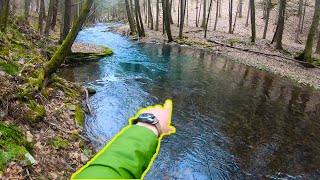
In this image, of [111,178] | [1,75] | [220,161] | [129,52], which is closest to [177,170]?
[220,161]

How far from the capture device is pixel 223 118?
361 inches

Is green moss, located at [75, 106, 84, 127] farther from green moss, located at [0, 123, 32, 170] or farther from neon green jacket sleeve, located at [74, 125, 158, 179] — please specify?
neon green jacket sleeve, located at [74, 125, 158, 179]

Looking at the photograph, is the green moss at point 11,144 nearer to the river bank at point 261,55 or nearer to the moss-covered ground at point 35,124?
the moss-covered ground at point 35,124

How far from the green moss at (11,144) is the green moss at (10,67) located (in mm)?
2104

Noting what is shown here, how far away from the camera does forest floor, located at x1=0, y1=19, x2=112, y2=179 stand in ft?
14.0

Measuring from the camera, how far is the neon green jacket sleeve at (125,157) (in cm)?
112

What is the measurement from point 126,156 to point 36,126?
495 cm

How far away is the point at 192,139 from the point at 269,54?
1516 centimetres

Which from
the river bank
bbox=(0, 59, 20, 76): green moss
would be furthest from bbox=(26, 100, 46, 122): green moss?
the river bank

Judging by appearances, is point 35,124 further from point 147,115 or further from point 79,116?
point 147,115

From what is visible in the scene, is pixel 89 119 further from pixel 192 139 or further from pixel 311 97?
pixel 311 97

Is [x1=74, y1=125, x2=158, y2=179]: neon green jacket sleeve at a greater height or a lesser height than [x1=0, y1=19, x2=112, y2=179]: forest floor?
greater

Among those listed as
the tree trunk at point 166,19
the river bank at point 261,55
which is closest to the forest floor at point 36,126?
the river bank at point 261,55

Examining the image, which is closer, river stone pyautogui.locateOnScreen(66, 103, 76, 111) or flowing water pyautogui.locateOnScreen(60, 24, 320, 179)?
flowing water pyautogui.locateOnScreen(60, 24, 320, 179)
